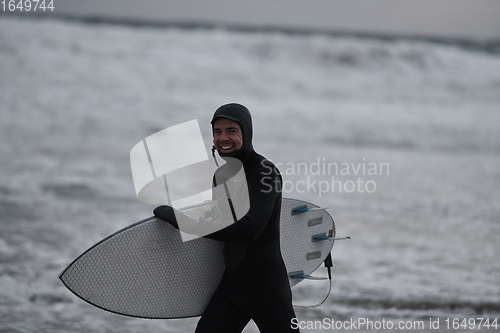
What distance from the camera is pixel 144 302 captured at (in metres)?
2.31

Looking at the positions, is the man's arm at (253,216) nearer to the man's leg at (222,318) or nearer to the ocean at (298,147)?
the man's leg at (222,318)

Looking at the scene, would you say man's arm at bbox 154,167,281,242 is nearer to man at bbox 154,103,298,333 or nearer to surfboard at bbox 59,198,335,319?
man at bbox 154,103,298,333

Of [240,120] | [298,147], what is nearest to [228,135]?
[240,120]

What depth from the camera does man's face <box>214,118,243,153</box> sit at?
1903 mm

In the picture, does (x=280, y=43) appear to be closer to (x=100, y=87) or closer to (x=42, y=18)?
(x=100, y=87)

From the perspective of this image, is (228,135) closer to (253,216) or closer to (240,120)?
(240,120)

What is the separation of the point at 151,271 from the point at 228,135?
2.52ft

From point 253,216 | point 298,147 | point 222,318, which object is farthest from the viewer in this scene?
point 298,147

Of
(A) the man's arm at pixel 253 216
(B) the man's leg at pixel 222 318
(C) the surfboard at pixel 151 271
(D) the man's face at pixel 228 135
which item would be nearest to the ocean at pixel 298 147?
(C) the surfboard at pixel 151 271

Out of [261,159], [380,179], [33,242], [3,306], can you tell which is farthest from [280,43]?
[261,159]

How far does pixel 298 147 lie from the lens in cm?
1142

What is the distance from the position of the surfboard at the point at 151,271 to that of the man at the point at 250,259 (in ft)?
0.66

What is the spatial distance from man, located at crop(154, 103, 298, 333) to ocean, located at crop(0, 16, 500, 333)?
144 cm

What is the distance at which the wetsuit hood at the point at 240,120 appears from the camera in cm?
189
